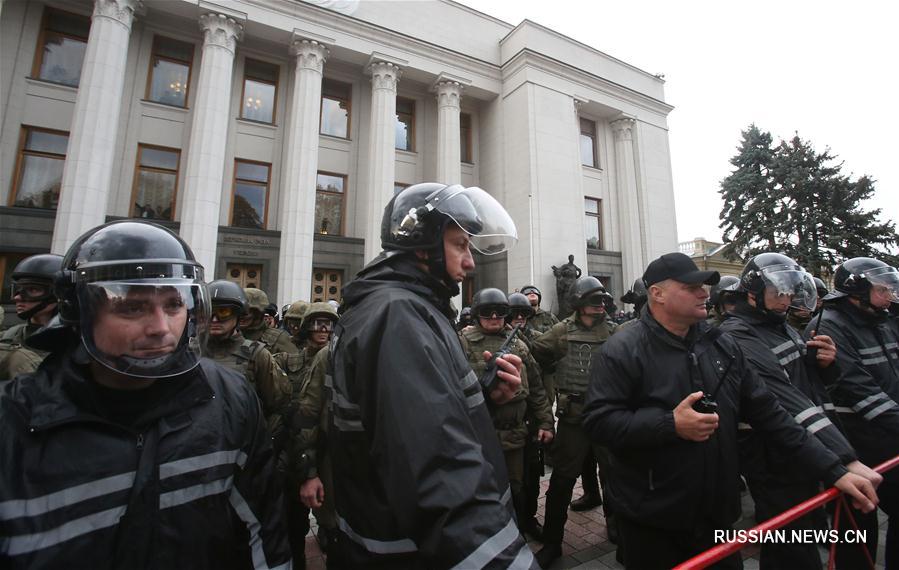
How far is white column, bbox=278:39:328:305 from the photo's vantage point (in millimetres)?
14508

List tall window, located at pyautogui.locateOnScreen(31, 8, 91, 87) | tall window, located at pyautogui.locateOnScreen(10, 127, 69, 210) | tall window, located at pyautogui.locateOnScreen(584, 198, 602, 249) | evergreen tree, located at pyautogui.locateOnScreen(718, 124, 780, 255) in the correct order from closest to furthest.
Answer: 1. tall window, located at pyautogui.locateOnScreen(10, 127, 69, 210)
2. tall window, located at pyautogui.locateOnScreen(31, 8, 91, 87)
3. tall window, located at pyautogui.locateOnScreen(584, 198, 602, 249)
4. evergreen tree, located at pyautogui.locateOnScreen(718, 124, 780, 255)

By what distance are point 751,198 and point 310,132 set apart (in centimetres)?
2696

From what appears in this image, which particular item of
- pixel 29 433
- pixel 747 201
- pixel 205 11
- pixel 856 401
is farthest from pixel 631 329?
pixel 747 201

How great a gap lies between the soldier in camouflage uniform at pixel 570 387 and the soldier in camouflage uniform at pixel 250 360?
2.35 m

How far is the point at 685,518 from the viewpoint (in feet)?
6.92

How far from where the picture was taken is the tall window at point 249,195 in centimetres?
1553

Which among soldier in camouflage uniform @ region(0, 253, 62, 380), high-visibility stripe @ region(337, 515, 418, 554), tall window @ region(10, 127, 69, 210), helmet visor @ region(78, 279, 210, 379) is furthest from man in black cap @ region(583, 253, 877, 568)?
tall window @ region(10, 127, 69, 210)

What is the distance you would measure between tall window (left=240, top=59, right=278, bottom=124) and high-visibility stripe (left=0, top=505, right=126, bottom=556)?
58.5 ft

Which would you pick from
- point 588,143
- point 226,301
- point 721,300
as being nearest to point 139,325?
point 226,301

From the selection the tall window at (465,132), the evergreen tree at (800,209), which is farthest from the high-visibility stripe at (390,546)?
the evergreen tree at (800,209)

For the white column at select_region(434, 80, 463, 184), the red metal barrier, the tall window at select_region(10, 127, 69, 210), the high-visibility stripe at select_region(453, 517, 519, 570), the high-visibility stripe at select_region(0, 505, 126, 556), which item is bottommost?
the red metal barrier

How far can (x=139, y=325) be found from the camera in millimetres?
1360

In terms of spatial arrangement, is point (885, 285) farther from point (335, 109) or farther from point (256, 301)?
point (335, 109)

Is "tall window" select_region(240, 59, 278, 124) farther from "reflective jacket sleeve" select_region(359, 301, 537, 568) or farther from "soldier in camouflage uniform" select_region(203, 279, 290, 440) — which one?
"reflective jacket sleeve" select_region(359, 301, 537, 568)
